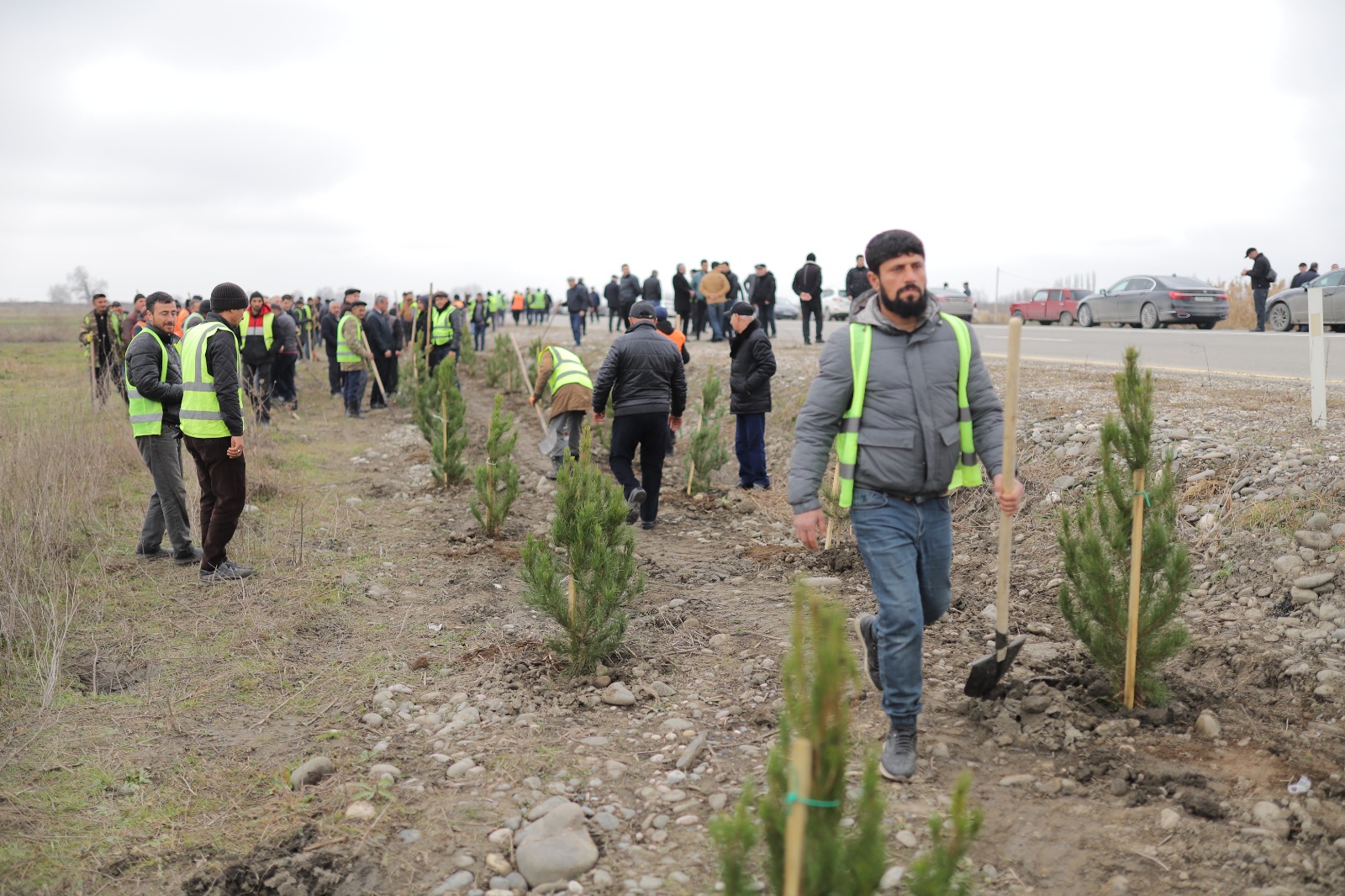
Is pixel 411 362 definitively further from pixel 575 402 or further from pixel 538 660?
pixel 538 660

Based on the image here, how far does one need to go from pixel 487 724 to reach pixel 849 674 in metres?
2.54

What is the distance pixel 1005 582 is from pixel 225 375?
186 inches

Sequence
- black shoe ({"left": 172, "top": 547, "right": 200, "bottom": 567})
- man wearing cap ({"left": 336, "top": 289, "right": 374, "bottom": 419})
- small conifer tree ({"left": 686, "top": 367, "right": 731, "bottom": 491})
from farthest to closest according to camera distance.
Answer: man wearing cap ({"left": 336, "top": 289, "right": 374, "bottom": 419}), small conifer tree ({"left": 686, "top": 367, "right": 731, "bottom": 491}), black shoe ({"left": 172, "top": 547, "right": 200, "bottom": 567})

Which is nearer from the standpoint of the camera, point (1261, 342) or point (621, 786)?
point (621, 786)

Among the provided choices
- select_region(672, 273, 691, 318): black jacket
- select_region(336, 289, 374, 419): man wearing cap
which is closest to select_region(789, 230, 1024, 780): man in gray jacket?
select_region(336, 289, 374, 419): man wearing cap

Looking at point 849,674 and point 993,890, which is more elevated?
point 849,674

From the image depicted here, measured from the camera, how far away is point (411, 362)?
17.0 meters

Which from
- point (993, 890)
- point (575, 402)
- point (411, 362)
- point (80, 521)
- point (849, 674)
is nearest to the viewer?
point (849, 674)

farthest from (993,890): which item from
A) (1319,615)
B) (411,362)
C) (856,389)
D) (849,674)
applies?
(411,362)

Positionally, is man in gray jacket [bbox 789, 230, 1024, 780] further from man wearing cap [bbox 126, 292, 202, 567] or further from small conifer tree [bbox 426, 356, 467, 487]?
small conifer tree [bbox 426, 356, 467, 487]

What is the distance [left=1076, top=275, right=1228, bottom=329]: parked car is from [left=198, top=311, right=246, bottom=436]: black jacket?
20022 millimetres

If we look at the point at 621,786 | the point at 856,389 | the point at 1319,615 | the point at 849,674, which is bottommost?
the point at 621,786

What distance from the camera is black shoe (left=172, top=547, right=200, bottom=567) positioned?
6.43 m

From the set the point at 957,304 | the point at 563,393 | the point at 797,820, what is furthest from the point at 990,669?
the point at 957,304
